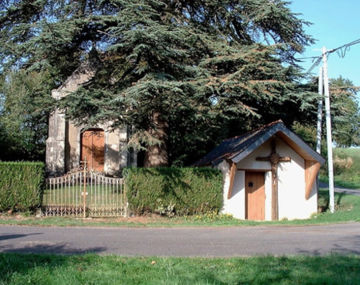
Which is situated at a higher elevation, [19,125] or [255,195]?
[19,125]

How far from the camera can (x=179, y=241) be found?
1066 cm

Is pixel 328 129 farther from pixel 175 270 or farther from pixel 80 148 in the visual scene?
pixel 80 148

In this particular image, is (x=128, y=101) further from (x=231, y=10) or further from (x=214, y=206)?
(x=231, y=10)

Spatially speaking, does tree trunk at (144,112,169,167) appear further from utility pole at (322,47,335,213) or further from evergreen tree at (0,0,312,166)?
utility pole at (322,47,335,213)

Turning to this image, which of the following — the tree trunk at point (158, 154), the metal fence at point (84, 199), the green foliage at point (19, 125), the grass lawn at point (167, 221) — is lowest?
the grass lawn at point (167, 221)

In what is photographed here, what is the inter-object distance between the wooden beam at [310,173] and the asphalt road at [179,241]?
426 centimetres

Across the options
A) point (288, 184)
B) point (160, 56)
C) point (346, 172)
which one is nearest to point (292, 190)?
point (288, 184)

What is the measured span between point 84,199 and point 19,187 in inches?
95.7

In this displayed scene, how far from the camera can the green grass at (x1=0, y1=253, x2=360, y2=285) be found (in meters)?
6.28

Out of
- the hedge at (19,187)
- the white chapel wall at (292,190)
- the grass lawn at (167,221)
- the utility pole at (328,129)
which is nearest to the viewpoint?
the grass lawn at (167,221)

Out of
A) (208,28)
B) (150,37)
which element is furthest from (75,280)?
(208,28)

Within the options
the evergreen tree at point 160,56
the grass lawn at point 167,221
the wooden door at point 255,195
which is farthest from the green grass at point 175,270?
the wooden door at point 255,195

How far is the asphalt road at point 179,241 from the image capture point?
29.4 ft

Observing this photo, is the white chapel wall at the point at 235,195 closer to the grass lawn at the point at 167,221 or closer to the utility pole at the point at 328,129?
the grass lawn at the point at 167,221
